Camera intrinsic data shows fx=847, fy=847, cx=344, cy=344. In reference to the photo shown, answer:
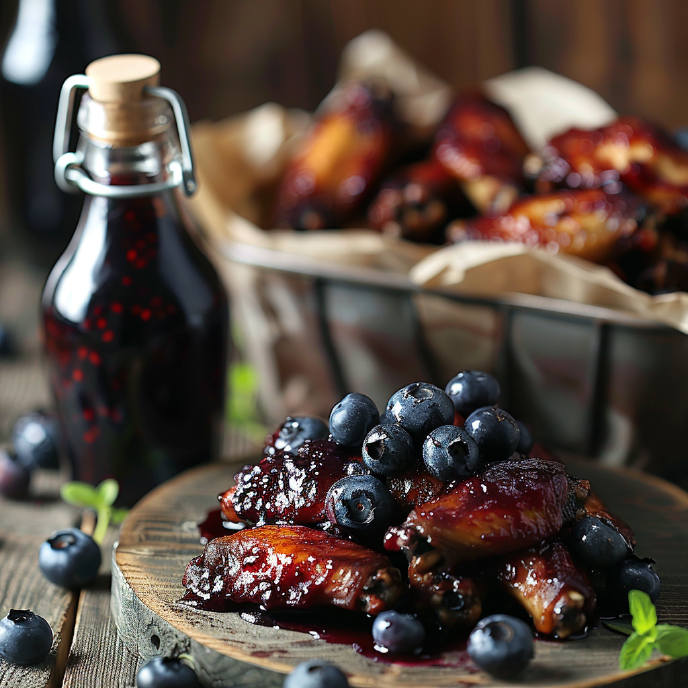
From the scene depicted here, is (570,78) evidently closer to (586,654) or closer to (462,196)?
(462,196)

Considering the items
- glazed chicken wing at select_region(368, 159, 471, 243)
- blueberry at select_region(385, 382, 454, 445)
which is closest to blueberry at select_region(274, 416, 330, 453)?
blueberry at select_region(385, 382, 454, 445)

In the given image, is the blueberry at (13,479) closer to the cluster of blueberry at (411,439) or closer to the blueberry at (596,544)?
the cluster of blueberry at (411,439)

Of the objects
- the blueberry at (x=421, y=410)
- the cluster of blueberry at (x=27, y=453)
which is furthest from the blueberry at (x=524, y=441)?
the cluster of blueberry at (x=27, y=453)

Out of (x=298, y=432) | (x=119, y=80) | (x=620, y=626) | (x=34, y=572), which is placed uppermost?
(x=119, y=80)

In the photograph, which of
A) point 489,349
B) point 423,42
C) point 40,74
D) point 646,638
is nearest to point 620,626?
point 646,638

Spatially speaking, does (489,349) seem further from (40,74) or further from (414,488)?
(40,74)

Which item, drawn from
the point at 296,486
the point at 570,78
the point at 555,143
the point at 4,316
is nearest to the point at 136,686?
the point at 296,486

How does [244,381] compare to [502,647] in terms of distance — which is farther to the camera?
[244,381]
